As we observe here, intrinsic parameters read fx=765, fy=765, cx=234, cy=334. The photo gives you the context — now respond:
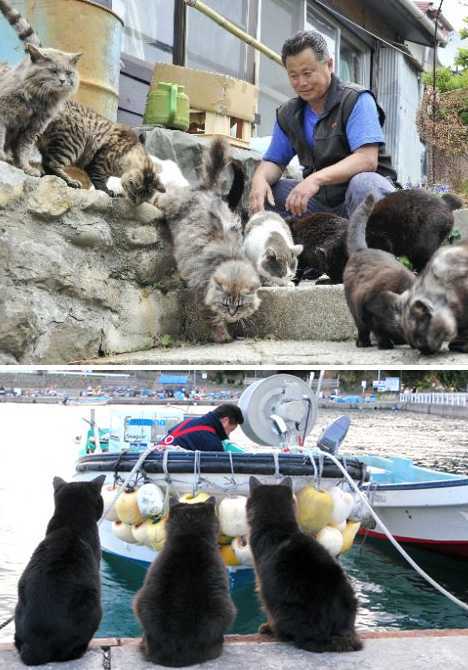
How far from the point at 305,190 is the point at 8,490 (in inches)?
383

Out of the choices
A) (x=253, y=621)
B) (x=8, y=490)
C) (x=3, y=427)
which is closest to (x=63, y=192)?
(x=253, y=621)

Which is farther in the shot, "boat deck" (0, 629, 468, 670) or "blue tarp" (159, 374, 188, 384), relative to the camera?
"blue tarp" (159, 374, 188, 384)

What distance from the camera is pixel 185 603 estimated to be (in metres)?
→ 2.84

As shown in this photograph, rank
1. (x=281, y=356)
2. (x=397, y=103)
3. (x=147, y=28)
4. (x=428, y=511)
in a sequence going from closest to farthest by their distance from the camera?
(x=281, y=356) < (x=428, y=511) < (x=147, y=28) < (x=397, y=103)

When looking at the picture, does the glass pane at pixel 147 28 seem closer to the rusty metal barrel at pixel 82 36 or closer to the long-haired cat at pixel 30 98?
the rusty metal barrel at pixel 82 36

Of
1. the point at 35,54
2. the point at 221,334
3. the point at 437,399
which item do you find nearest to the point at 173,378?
the point at 221,334

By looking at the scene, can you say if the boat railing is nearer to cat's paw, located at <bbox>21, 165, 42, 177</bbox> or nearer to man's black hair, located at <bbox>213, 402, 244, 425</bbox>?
man's black hair, located at <bbox>213, 402, 244, 425</bbox>

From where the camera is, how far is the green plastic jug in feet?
21.6

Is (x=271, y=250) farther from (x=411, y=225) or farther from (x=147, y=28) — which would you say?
(x=147, y=28)

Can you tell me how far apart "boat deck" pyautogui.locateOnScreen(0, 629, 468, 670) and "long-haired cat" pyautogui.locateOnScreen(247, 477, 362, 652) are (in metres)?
0.06

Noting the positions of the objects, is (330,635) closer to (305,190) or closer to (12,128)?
(305,190)

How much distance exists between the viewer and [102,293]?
13.4 feet

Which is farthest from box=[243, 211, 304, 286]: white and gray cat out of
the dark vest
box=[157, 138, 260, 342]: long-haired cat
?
the dark vest

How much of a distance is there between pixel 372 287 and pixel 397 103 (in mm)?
8336
